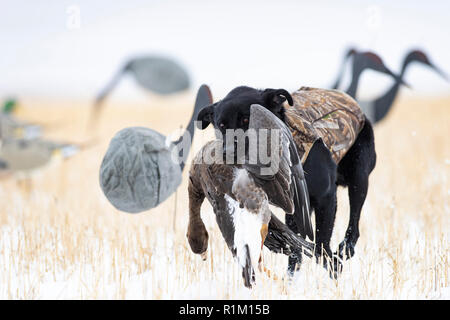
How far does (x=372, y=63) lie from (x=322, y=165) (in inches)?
54.1

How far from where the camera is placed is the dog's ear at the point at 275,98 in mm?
2230

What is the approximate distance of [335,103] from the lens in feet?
9.44

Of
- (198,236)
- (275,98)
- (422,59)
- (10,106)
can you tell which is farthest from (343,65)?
(10,106)

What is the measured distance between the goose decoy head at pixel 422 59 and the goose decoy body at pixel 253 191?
229 centimetres

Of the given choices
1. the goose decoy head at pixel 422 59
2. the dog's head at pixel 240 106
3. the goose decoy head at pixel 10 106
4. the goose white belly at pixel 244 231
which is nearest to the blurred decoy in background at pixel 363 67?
the goose decoy head at pixel 422 59

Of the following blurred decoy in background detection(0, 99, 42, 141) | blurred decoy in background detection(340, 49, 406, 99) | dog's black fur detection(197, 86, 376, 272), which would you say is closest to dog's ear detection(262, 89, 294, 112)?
dog's black fur detection(197, 86, 376, 272)

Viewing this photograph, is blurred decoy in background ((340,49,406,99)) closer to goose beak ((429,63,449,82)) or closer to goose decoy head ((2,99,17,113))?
goose beak ((429,63,449,82))

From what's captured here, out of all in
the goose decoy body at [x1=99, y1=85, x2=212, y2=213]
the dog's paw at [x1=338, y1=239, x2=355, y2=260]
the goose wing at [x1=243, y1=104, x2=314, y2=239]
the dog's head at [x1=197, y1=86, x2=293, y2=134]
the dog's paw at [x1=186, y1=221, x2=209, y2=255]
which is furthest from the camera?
the dog's paw at [x1=338, y1=239, x2=355, y2=260]

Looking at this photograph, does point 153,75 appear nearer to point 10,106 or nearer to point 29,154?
point 29,154

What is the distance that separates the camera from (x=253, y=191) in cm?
208

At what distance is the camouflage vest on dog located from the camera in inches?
94.3

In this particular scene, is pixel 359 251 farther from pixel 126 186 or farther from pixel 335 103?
pixel 126 186

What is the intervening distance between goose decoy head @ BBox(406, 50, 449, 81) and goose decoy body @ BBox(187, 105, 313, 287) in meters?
2.29

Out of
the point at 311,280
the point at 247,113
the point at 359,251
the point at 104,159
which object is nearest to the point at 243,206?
the point at 247,113
